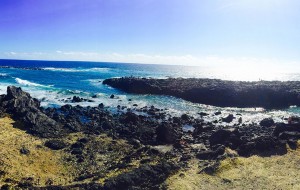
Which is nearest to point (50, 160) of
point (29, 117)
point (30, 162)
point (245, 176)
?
point (30, 162)

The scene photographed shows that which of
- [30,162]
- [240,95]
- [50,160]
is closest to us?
[30,162]

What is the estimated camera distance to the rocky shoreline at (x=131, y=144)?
2728cm

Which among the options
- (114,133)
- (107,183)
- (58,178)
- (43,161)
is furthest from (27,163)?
(114,133)

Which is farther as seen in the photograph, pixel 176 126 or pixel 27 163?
pixel 176 126

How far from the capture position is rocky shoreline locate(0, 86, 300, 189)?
89.5 ft

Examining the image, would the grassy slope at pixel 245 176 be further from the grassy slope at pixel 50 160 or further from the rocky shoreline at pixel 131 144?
the grassy slope at pixel 50 160

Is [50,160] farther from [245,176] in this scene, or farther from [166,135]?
[245,176]

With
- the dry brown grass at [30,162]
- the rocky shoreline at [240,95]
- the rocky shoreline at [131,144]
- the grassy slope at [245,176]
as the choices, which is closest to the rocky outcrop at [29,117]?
the rocky shoreline at [131,144]

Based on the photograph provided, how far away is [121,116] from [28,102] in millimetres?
14616

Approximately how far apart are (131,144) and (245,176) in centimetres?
1506

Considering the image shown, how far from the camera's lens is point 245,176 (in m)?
28.5

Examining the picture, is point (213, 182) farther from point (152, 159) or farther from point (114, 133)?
point (114, 133)

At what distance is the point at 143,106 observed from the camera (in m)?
67.1

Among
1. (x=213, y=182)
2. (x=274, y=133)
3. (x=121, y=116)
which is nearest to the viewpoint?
(x=213, y=182)
